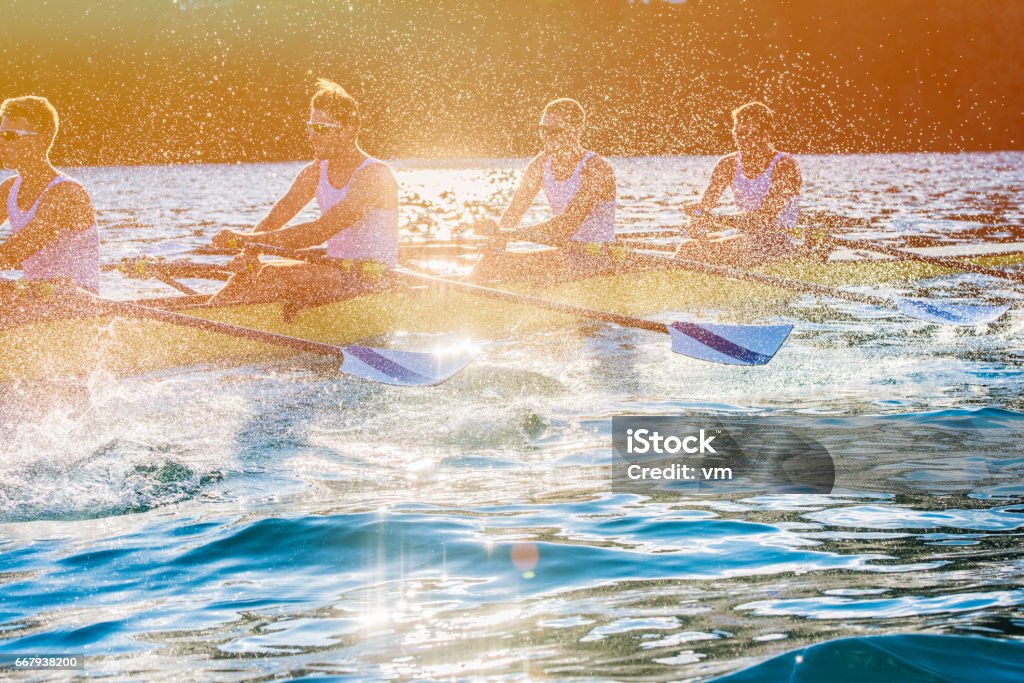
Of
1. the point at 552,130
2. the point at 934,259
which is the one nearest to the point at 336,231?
the point at 552,130

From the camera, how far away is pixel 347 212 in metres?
8.69

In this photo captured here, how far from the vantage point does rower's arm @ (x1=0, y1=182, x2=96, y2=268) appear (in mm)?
7430

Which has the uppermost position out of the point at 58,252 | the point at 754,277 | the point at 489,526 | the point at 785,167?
the point at 785,167

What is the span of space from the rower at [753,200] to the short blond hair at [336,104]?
12.3 feet

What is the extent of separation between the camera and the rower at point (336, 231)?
27.7 ft

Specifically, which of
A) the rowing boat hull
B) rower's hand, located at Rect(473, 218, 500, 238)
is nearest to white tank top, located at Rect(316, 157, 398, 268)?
the rowing boat hull

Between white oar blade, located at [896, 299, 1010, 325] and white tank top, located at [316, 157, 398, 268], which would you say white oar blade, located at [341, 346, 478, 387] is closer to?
white tank top, located at [316, 157, 398, 268]

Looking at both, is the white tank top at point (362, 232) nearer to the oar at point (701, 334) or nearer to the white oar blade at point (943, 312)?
the oar at point (701, 334)

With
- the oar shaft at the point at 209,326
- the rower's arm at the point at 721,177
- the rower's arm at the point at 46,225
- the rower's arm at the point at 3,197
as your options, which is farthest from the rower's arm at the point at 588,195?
the rower's arm at the point at 3,197

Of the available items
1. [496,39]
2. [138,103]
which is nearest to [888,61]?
[496,39]

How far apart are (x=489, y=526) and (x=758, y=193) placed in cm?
759

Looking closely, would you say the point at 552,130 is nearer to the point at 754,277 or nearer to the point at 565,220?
the point at 565,220

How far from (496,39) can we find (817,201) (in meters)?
85.4

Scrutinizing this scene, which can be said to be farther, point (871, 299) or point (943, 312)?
point (943, 312)
